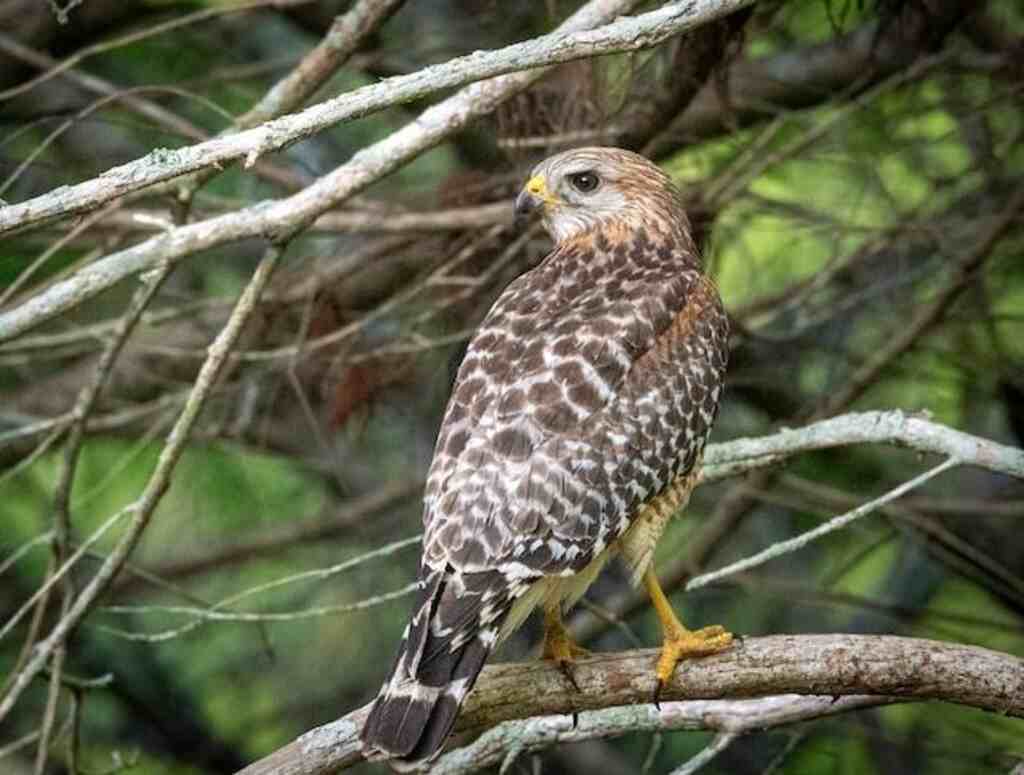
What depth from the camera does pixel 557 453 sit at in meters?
4.46

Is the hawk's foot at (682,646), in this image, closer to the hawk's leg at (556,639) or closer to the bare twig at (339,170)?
the hawk's leg at (556,639)

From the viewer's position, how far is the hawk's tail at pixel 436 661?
3963mm

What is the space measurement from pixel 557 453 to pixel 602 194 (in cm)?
127

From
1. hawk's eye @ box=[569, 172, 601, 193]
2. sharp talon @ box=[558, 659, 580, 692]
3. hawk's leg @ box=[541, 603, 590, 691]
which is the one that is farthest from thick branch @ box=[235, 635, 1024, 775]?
hawk's eye @ box=[569, 172, 601, 193]

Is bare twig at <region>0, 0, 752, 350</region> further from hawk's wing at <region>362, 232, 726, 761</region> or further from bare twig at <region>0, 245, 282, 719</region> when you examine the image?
hawk's wing at <region>362, 232, 726, 761</region>

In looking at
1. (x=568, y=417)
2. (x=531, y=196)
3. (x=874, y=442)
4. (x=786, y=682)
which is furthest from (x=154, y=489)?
(x=874, y=442)

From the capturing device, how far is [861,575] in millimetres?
9352

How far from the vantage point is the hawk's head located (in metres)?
5.44

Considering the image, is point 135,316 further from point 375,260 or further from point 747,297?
point 747,297

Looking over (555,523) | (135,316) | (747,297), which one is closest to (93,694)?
(747,297)

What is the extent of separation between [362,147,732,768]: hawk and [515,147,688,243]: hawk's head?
0.01 m

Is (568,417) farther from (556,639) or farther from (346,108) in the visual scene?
(346,108)

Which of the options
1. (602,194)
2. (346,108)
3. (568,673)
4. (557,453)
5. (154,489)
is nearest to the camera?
(346,108)

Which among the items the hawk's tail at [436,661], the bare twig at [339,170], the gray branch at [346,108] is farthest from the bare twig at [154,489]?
the gray branch at [346,108]
